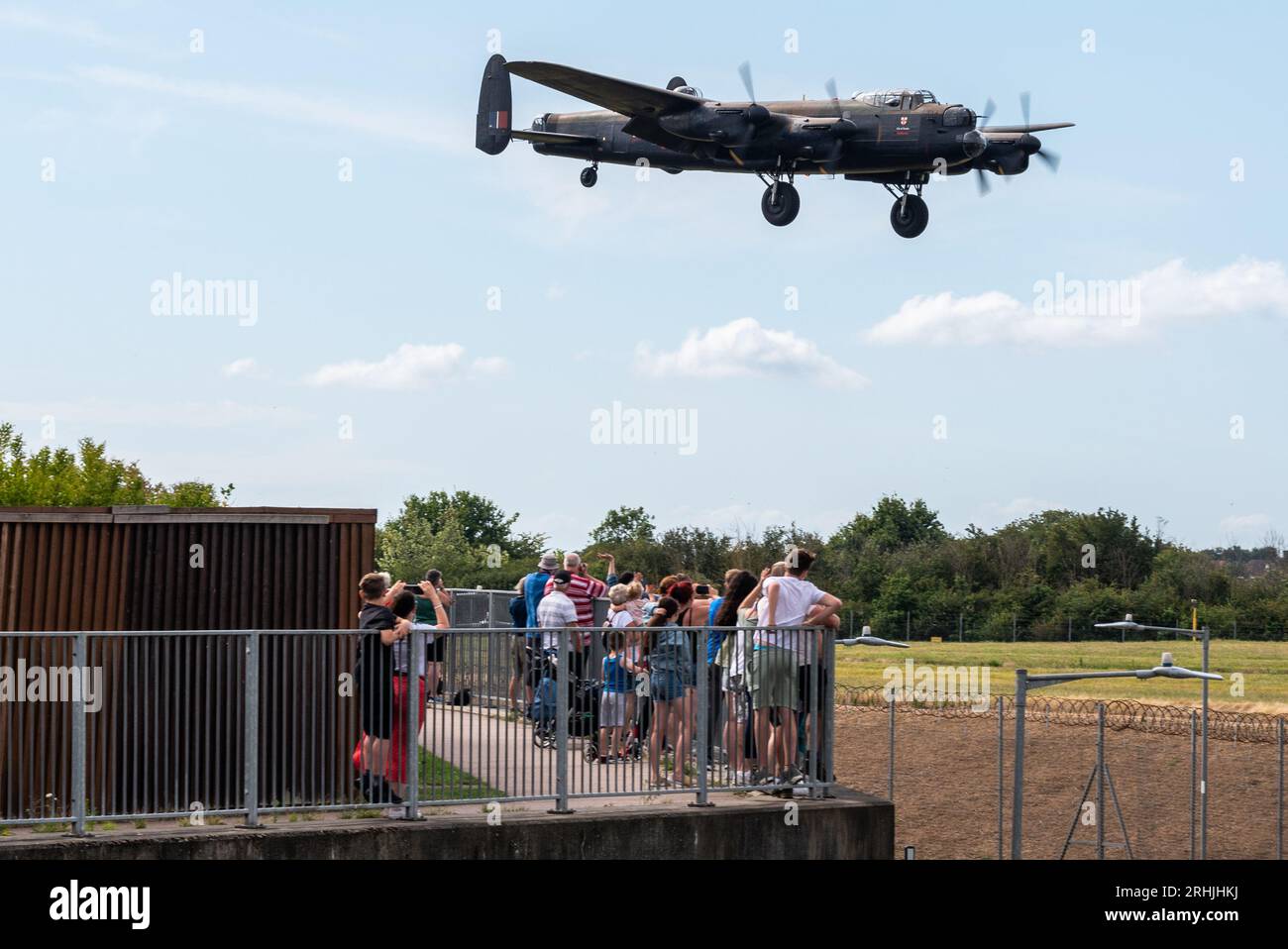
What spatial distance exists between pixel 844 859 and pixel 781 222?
3469 centimetres

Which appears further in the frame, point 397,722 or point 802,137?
point 802,137

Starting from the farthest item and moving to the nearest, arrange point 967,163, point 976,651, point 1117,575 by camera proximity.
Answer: point 1117,575 → point 976,651 → point 967,163

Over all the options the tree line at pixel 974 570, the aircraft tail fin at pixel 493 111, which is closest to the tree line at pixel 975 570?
the tree line at pixel 974 570

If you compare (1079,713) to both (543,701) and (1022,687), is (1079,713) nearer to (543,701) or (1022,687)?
(1022,687)

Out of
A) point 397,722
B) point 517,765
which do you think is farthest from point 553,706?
point 397,722

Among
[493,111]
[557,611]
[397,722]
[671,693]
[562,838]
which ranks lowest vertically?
[562,838]

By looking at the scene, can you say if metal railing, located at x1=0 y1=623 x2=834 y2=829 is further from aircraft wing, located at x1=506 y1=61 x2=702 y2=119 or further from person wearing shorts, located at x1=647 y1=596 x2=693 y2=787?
aircraft wing, located at x1=506 y1=61 x2=702 y2=119

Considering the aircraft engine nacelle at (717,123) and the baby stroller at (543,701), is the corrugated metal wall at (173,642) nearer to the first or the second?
the baby stroller at (543,701)

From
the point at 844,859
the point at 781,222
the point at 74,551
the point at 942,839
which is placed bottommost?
the point at 942,839

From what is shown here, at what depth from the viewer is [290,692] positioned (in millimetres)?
12648

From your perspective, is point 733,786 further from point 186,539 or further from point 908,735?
point 908,735

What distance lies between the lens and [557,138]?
52688 millimetres

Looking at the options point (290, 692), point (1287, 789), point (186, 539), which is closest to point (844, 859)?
point (290, 692)

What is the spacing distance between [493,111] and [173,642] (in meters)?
54.5
